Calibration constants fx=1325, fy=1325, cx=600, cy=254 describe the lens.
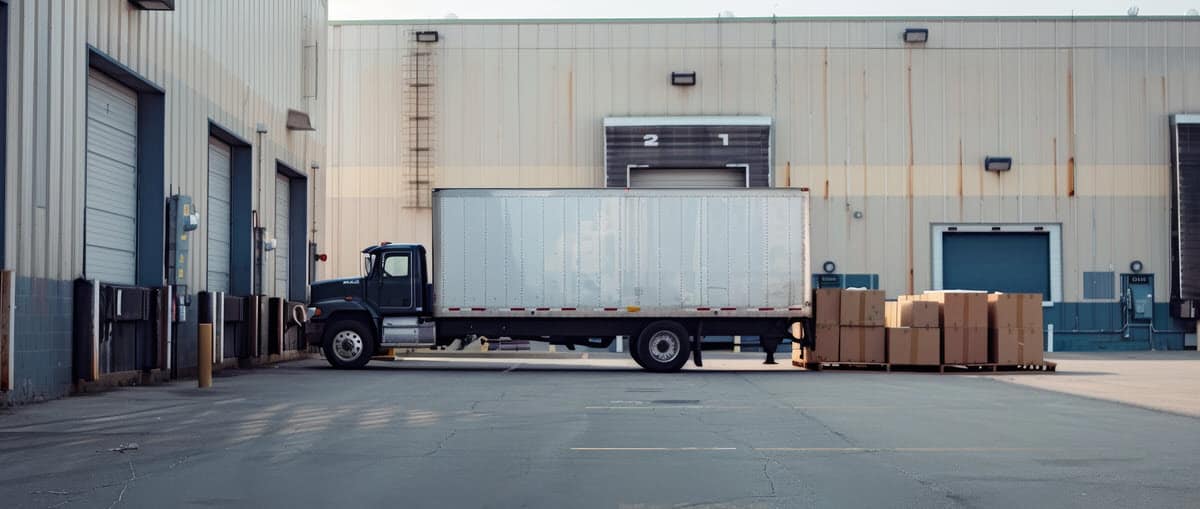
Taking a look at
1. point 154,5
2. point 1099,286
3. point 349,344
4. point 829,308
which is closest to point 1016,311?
point 829,308

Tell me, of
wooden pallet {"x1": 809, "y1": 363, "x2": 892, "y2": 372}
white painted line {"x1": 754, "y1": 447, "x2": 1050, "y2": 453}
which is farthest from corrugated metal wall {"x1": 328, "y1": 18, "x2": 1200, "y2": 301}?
white painted line {"x1": 754, "y1": 447, "x2": 1050, "y2": 453}

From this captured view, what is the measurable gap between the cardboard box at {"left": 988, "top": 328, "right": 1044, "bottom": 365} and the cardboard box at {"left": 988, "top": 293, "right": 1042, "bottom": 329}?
10 centimetres

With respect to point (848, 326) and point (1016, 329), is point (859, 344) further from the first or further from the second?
point (1016, 329)

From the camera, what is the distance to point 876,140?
38.9 meters

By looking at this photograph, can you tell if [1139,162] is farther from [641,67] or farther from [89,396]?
[89,396]

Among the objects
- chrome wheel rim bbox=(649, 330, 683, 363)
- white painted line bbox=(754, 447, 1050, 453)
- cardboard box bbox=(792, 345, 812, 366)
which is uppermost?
chrome wheel rim bbox=(649, 330, 683, 363)

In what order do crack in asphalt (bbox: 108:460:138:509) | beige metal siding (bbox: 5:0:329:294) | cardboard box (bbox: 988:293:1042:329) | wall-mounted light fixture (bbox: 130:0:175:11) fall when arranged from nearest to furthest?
1. crack in asphalt (bbox: 108:460:138:509)
2. beige metal siding (bbox: 5:0:329:294)
3. wall-mounted light fixture (bbox: 130:0:175:11)
4. cardboard box (bbox: 988:293:1042:329)

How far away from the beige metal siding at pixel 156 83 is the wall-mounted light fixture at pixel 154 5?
0.18 meters

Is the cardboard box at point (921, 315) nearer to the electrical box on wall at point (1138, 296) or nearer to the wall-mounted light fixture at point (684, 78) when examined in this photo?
the wall-mounted light fixture at point (684, 78)

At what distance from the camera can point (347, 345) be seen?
85.4ft

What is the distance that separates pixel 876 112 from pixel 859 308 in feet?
46.3

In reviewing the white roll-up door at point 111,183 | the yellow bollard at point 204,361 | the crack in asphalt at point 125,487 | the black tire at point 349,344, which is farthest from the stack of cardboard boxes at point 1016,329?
the crack in asphalt at point 125,487

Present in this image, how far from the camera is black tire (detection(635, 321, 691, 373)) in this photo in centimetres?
2523

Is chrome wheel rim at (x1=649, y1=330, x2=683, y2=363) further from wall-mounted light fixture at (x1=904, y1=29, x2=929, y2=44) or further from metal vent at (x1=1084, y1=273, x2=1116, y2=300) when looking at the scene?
metal vent at (x1=1084, y1=273, x2=1116, y2=300)
